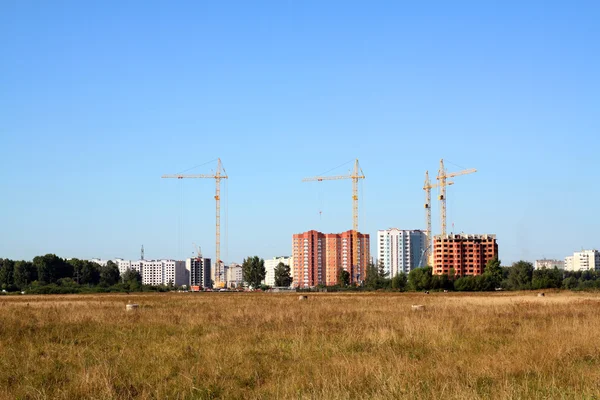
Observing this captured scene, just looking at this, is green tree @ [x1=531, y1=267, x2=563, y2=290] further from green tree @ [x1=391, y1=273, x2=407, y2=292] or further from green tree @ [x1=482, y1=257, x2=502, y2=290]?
green tree @ [x1=391, y1=273, x2=407, y2=292]

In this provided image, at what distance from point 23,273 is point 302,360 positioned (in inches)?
7558

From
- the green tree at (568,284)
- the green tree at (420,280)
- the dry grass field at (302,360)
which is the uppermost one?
the dry grass field at (302,360)

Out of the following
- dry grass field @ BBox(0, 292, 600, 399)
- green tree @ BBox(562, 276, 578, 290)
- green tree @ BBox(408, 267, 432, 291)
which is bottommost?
green tree @ BBox(562, 276, 578, 290)

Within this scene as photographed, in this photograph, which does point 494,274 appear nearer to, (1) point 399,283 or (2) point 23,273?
(1) point 399,283

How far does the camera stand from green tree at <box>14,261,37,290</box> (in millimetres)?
188000

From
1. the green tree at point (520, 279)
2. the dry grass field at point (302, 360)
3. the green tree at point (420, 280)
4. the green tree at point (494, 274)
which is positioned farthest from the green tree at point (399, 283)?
the dry grass field at point (302, 360)

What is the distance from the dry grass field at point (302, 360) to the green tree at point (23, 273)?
578 ft

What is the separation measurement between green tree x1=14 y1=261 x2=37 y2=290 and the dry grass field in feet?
578

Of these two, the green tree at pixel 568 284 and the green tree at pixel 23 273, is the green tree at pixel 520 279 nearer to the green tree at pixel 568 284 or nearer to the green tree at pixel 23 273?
the green tree at pixel 568 284

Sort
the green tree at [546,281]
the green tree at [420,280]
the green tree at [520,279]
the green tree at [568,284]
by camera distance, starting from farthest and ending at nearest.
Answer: the green tree at [520,279] < the green tree at [420,280] < the green tree at [568,284] < the green tree at [546,281]

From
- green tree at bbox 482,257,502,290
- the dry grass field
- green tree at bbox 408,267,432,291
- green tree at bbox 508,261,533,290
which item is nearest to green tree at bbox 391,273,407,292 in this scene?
green tree at bbox 408,267,432,291

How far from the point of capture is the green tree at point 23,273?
18800cm

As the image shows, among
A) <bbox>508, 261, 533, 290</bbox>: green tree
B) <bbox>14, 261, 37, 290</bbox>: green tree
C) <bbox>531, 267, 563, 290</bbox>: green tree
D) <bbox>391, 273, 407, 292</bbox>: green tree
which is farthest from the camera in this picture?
<bbox>14, 261, 37, 290</bbox>: green tree

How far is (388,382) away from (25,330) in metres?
15.9
